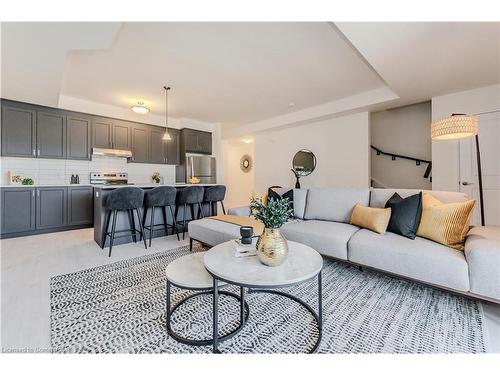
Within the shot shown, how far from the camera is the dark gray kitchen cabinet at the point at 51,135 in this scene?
3969 millimetres

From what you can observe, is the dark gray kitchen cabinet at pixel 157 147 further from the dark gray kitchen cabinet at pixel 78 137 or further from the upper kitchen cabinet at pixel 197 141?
the dark gray kitchen cabinet at pixel 78 137

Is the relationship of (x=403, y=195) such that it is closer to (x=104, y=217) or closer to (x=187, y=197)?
(x=187, y=197)

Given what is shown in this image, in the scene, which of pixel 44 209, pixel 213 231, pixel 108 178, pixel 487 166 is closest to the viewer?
pixel 213 231

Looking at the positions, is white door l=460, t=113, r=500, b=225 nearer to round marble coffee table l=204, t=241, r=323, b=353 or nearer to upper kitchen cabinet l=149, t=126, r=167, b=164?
round marble coffee table l=204, t=241, r=323, b=353

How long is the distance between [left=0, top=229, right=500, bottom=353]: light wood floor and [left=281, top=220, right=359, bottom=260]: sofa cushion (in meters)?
1.03

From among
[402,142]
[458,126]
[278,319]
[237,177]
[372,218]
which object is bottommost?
[278,319]

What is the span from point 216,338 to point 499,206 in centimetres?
433

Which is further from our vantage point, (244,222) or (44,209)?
(44,209)

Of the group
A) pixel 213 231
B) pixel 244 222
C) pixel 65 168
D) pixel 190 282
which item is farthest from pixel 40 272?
pixel 65 168

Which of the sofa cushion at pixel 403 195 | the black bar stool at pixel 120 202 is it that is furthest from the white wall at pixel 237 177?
the sofa cushion at pixel 403 195

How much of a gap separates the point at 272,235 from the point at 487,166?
3929 millimetres

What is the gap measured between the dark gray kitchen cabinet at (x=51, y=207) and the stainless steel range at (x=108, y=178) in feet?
1.84

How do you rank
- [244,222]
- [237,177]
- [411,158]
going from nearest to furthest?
[244,222], [411,158], [237,177]

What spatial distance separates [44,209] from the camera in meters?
3.93
